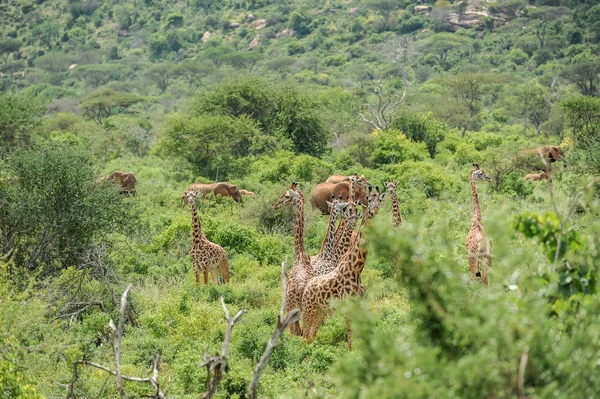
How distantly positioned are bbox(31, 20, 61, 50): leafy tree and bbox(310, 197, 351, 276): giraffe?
234 feet

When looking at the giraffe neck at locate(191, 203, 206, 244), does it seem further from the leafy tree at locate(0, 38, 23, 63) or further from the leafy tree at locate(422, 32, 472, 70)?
the leafy tree at locate(0, 38, 23, 63)

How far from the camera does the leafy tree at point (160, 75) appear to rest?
2453 inches

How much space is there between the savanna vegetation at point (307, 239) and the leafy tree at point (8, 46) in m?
20.7

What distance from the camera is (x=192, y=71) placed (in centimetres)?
5888

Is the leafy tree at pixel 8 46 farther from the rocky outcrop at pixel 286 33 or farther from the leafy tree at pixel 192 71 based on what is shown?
the rocky outcrop at pixel 286 33

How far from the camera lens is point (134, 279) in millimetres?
12031

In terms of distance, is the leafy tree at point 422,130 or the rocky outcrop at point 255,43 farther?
the rocky outcrop at point 255,43

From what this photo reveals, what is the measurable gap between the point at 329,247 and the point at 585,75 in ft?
114

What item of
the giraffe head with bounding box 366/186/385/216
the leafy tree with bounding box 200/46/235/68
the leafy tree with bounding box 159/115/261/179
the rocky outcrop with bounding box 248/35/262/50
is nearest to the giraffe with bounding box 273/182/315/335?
the giraffe head with bounding box 366/186/385/216

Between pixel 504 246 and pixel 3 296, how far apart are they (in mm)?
4468

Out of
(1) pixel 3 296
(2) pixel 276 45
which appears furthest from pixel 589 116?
(2) pixel 276 45

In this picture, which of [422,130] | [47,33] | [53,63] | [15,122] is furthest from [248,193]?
[47,33]

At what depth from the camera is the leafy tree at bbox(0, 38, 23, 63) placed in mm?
73438

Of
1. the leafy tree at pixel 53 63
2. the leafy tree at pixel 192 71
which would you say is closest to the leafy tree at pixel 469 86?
the leafy tree at pixel 192 71
